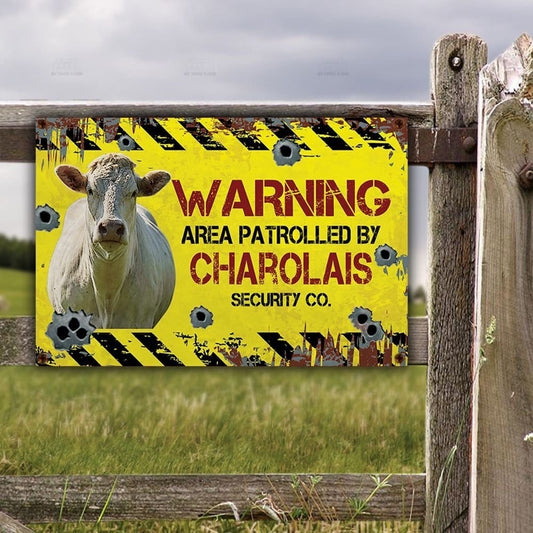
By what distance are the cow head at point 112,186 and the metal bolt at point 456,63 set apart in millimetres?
1567

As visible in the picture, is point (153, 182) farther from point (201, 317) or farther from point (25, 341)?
point (25, 341)

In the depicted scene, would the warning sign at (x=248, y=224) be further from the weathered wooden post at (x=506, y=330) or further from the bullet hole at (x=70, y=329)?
the weathered wooden post at (x=506, y=330)

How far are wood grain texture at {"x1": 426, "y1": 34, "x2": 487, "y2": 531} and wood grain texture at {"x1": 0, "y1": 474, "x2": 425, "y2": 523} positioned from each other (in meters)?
0.21

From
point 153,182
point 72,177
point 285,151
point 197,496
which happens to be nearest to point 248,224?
point 285,151

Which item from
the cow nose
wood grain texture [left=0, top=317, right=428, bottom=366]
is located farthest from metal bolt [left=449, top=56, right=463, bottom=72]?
the cow nose

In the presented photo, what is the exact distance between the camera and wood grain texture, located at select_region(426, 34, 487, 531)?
163 inches

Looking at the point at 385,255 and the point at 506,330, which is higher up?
the point at 385,255

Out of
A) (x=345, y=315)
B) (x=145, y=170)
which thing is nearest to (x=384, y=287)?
(x=345, y=315)

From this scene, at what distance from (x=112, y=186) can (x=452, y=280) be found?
1.81 m

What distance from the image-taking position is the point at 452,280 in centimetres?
417

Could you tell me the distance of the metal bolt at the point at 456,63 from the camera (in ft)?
13.7

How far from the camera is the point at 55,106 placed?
14.1 feet

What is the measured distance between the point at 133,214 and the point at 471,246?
1.76m

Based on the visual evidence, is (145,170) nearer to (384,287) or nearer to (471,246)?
(384,287)
